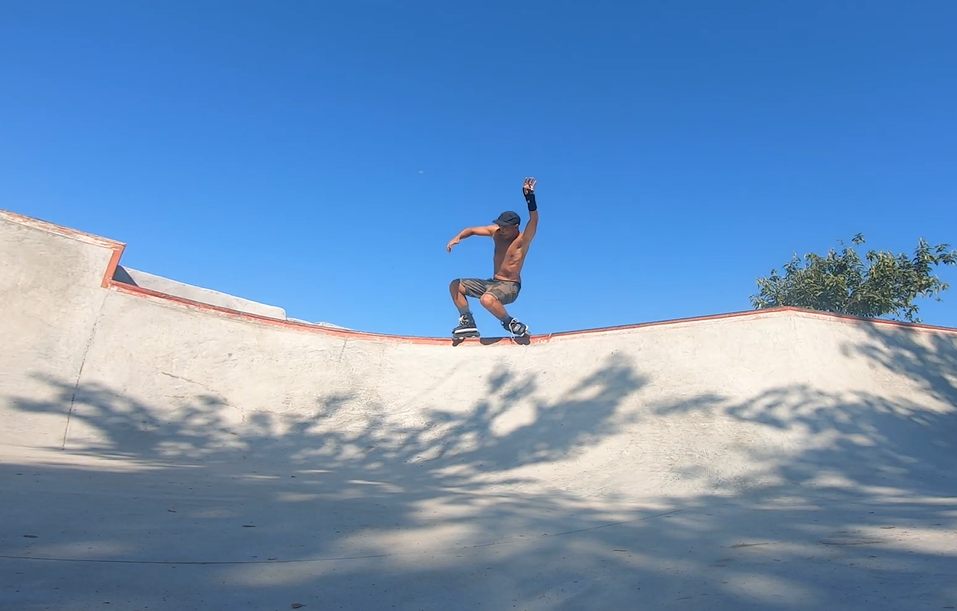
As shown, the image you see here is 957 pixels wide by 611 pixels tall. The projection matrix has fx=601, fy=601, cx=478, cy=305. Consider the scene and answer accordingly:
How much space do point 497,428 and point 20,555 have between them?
5455 millimetres

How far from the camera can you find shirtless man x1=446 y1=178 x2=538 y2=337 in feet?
25.3

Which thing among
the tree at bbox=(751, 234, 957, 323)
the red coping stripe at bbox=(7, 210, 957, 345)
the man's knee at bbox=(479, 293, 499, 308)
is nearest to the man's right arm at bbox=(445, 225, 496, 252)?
the man's knee at bbox=(479, 293, 499, 308)

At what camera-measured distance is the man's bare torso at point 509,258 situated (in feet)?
25.8

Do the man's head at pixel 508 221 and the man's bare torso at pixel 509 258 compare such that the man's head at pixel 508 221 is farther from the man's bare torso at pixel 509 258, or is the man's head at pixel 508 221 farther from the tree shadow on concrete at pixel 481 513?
the tree shadow on concrete at pixel 481 513

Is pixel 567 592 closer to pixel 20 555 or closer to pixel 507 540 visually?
pixel 507 540

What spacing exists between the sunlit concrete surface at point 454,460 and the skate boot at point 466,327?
0.80 meters

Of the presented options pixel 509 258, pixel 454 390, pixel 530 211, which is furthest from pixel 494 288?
pixel 454 390

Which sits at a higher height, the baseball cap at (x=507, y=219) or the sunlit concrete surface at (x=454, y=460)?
the baseball cap at (x=507, y=219)

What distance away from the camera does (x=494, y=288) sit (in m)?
7.98

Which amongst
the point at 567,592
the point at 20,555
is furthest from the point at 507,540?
the point at 20,555

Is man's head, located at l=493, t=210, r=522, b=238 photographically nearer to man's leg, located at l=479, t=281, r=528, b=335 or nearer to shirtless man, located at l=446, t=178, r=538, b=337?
shirtless man, located at l=446, t=178, r=538, b=337

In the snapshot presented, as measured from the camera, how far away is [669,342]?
8.35 m

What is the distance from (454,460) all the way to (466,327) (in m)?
2.14

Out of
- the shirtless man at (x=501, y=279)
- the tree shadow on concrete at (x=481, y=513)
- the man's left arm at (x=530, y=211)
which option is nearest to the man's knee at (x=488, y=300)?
the shirtless man at (x=501, y=279)
